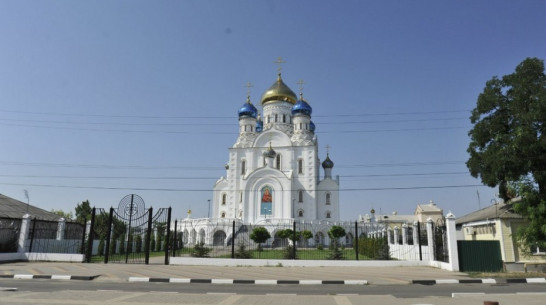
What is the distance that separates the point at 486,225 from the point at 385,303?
43.8ft

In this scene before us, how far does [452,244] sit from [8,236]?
813 inches

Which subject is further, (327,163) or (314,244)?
(327,163)

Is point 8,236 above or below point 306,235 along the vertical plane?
below

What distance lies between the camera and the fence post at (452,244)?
14.8 metres

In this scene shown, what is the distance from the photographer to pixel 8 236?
731 inches

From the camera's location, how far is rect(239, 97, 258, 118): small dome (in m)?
53.7

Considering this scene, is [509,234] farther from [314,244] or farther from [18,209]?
[18,209]

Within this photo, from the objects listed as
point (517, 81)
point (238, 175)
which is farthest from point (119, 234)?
point (517, 81)

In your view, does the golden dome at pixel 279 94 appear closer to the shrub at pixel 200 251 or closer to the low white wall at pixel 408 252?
the low white wall at pixel 408 252

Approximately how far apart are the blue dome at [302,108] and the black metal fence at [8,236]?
37361mm

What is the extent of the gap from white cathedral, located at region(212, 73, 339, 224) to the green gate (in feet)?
88.9

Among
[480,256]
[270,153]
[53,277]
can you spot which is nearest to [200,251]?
[53,277]

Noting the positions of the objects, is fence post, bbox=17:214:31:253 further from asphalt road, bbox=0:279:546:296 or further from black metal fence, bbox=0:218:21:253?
asphalt road, bbox=0:279:546:296

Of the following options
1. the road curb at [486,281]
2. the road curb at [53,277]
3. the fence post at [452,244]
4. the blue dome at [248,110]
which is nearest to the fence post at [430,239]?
the fence post at [452,244]
